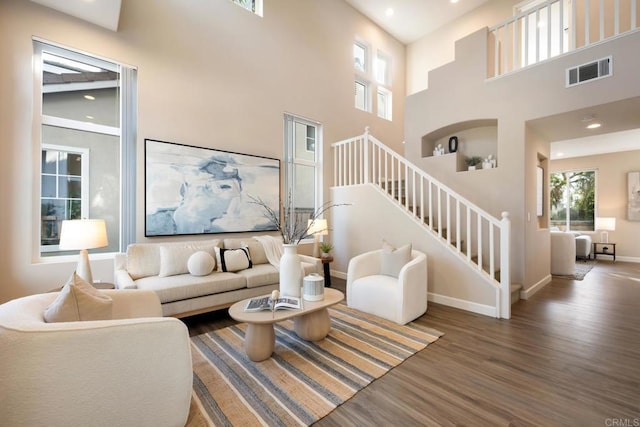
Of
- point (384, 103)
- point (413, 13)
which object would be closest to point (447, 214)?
point (384, 103)

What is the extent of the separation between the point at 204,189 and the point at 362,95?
4.63 m

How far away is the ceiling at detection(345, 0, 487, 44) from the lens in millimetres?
6008

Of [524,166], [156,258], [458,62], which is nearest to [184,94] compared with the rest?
[156,258]

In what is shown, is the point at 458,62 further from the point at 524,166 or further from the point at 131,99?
the point at 131,99

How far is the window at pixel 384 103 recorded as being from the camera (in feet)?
23.2

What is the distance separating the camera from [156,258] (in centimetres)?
321

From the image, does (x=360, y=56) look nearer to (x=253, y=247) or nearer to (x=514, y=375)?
(x=253, y=247)

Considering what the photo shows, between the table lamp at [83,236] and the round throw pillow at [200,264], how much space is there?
0.86 meters

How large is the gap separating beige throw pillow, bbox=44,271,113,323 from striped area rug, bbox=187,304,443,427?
816 millimetres

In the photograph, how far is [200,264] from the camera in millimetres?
3115

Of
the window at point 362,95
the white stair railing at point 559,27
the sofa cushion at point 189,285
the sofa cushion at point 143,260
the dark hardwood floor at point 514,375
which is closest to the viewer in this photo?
the dark hardwood floor at point 514,375

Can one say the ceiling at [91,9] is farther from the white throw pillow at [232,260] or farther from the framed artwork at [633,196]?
the framed artwork at [633,196]

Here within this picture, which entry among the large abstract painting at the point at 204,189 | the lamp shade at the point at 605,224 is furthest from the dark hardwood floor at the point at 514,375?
the lamp shade at the point at 605,224

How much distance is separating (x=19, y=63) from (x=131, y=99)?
95 centimetres
